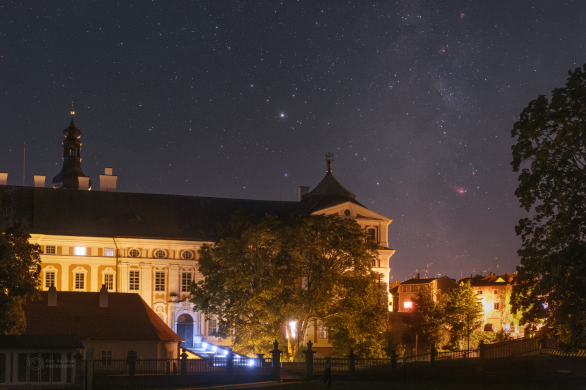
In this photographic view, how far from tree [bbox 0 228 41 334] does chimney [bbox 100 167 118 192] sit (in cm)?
3886

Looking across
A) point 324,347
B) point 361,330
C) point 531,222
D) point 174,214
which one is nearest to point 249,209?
point 174,214

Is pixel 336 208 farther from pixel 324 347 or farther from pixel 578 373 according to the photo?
pixel 578 373

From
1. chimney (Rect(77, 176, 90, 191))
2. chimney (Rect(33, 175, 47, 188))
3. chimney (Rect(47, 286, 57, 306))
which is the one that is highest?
chimney (Rect(77, 176, 90, 191))

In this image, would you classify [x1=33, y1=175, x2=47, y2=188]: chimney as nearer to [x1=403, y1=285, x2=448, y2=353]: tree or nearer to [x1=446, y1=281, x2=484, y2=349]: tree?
[x1=403, y1=285, x2=448, y2=353]: tree

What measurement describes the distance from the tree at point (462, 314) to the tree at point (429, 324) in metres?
0.97

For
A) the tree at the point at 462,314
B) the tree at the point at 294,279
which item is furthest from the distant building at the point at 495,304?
the tree at the point at 294,279

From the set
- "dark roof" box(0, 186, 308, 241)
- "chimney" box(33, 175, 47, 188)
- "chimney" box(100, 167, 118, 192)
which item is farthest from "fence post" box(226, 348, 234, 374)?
"chimney" box(33, 175, 47, 188)

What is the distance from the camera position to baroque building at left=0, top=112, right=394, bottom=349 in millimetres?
70062

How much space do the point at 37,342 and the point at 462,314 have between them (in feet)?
190

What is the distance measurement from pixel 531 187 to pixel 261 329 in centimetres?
2683

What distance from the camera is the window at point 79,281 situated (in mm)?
69188

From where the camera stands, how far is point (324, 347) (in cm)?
7350

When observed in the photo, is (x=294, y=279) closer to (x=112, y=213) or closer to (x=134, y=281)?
(x=134, y=281)

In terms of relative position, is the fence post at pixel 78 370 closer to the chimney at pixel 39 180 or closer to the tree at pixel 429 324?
the chimney at pixel 39 180
